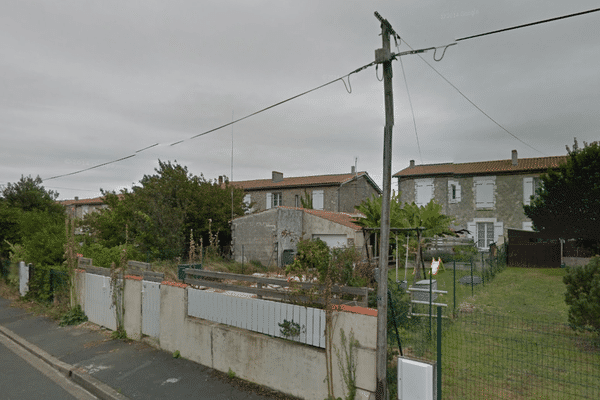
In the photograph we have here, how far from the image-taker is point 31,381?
624cm

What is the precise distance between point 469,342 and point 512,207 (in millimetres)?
22245

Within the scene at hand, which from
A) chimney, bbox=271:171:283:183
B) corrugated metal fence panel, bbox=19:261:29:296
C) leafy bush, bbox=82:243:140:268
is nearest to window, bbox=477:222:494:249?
chimney, bbox=271:171:283:183

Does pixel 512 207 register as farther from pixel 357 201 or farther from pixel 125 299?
pixel 125 299

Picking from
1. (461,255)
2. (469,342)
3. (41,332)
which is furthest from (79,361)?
(461,255)

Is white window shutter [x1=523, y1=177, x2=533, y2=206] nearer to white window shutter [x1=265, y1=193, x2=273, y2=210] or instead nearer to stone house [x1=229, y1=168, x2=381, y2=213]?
stone house [x1=229, y1=168, x2=381, y2=213]

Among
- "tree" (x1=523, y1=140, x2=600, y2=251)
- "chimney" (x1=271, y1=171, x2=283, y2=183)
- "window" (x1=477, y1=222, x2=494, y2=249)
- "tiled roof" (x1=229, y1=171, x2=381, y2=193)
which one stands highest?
"chimney" (x1=271, y1=171, x2=283, y2=183)

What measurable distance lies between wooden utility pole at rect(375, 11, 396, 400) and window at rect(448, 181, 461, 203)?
25.3m

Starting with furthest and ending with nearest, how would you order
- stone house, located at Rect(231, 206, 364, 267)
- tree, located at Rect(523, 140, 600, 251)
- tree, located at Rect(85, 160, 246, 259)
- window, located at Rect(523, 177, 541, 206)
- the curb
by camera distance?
1. window, located at Rect(523, 177, 541, 206)
2. stone house, located at Rect(231, 206, 364, 267)
3. tree, located at Rect(85, 160, 246, 259)
4. tree, located at Rect(523, 140, 600, 251)
5. the curb

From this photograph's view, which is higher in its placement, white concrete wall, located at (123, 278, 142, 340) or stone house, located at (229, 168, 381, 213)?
stone house, located at (229, 168, 381, 213)

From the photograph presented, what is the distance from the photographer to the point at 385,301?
4.39 m

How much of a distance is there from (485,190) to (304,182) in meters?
13.3

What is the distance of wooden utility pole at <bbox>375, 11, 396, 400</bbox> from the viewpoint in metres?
4.40

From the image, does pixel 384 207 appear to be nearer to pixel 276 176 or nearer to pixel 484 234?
pixel 484 234

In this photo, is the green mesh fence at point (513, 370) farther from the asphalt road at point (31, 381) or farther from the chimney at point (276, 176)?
the chimney at point (276, 176)
